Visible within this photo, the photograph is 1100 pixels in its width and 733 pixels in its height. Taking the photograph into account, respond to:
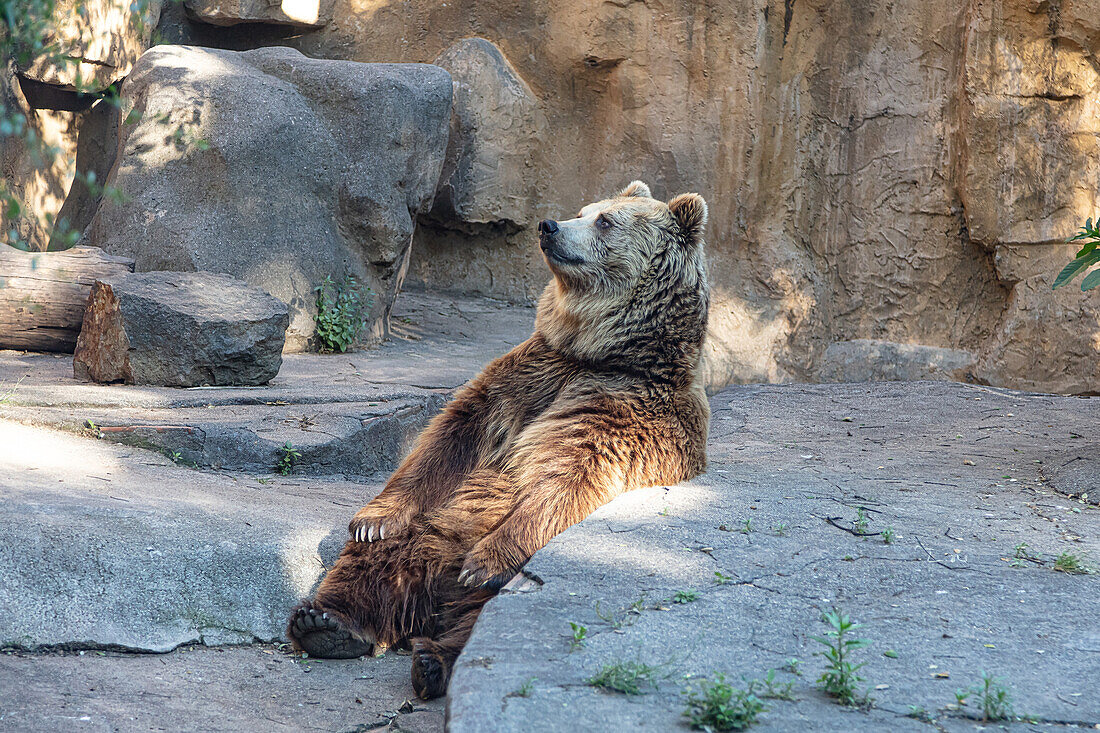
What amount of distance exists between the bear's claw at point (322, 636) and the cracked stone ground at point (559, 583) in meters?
0.05

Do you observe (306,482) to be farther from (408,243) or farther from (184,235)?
(408,243)

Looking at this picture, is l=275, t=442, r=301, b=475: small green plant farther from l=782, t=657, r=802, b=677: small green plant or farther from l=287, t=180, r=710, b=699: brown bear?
l=782, t=657, r=802, b=677: small green plant

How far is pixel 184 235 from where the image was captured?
719 centimetres

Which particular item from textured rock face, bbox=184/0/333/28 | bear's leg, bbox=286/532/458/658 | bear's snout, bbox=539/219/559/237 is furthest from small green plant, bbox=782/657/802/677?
textured rock face, bbox=184/0/333/28

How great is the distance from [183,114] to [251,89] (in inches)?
23.9

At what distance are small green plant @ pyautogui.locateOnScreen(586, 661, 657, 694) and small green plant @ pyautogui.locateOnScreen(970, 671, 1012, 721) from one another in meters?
0.69

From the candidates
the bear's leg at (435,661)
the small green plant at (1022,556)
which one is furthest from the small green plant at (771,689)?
the small green plant at (1022,556)

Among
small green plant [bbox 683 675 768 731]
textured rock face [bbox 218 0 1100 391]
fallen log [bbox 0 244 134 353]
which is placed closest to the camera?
small green plant [bbox 683 675 768 731]

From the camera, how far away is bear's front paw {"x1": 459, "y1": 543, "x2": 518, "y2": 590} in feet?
10.3

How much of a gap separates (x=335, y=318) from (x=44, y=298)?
7.15ft

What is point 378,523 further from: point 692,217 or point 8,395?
point 8,395

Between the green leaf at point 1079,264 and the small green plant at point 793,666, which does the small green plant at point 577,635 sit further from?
the green leaf at point 1079,264

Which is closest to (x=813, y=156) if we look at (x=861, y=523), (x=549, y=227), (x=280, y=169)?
(x=280, y=169)

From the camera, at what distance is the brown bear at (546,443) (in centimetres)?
331
